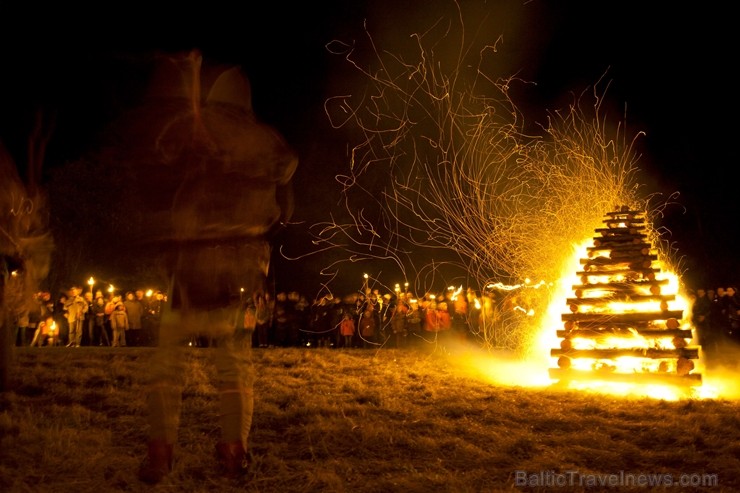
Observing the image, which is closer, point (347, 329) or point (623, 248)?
point (623, 248)

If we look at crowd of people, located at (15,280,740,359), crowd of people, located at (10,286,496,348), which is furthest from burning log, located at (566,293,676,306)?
crowd of people, located at (10,286,496,348)

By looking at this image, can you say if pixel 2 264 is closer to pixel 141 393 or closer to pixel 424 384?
pixel 141 393

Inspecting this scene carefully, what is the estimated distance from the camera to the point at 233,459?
13.4ft

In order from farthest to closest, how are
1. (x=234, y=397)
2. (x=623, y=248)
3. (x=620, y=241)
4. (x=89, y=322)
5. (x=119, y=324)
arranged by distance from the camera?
1. (x=89, y=322)
2. (x=119, y=324)
3. (x=620, y=241)
4. (x=623, y=248)
5. (x=234, y=397)

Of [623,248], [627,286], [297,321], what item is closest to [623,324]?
[627,286]

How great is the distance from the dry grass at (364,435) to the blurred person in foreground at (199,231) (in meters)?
0.48

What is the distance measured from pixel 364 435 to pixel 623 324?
5.58 metres

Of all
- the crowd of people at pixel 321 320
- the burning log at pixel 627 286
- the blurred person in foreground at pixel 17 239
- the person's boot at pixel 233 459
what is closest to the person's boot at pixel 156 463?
the person's boot at pixel 233 459

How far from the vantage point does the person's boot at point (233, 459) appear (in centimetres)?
407

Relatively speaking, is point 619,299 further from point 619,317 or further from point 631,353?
point 631,353

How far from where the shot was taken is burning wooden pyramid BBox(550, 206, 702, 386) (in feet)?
28.8

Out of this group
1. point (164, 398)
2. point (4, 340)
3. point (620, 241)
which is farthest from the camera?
point (620, 241)

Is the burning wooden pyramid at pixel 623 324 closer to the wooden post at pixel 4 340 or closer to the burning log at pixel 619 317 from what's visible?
the burning log at pixel 619 317

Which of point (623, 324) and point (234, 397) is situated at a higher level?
point (623, 324)
